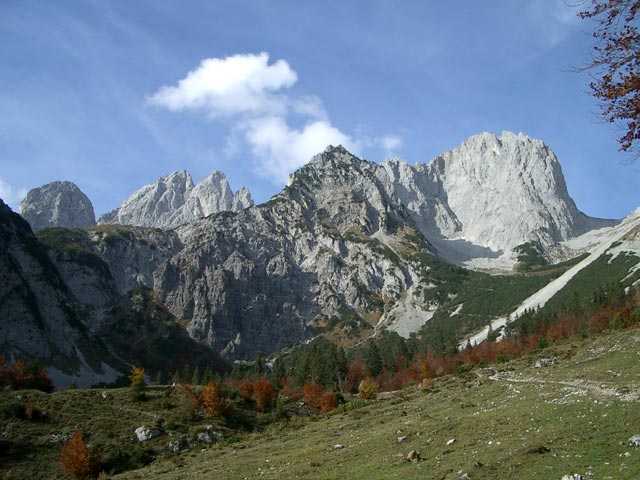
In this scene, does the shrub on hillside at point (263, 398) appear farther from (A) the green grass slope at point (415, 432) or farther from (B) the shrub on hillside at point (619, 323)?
(B) the shrub on hillside at point (619, 323)

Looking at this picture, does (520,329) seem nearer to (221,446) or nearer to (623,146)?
(221,446)

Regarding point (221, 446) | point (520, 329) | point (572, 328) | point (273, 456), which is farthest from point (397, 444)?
point (520, 329)

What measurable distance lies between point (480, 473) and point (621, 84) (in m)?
17.5

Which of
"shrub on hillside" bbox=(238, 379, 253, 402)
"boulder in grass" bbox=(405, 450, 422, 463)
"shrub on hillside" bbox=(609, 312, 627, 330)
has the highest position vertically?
"shrub on hillside" bbox=(609, 312, 627, 330)

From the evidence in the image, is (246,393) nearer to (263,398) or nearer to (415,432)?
(263,398)

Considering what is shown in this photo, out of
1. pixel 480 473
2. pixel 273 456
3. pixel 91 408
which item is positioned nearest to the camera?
pixel 480 473

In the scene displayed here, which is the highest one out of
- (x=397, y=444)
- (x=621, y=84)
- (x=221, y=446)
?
(x=621, y=84)

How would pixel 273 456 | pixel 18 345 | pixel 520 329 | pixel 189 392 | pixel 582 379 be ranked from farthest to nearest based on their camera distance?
pixel 18 345
pixel 520 329
pixel 189 392
pixel 582 379
pixel 273 456

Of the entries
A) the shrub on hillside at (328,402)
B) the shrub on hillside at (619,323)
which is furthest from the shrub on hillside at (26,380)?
the shrub on hillside at (619,323)

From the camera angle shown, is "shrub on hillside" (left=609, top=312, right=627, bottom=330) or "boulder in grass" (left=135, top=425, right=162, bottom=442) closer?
"boulder in grass" (left=135, top=425, right=162, bottom=442)

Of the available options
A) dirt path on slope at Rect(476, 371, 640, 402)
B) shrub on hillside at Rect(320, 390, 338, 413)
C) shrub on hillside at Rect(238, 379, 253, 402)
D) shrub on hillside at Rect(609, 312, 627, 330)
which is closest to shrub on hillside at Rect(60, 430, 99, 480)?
shrub on hillside at Rect(238, 379, 253, 402)

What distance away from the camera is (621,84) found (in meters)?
15.4

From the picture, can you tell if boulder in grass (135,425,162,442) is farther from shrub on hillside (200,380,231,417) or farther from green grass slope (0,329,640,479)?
shrub on hillside (200,380,231,417)

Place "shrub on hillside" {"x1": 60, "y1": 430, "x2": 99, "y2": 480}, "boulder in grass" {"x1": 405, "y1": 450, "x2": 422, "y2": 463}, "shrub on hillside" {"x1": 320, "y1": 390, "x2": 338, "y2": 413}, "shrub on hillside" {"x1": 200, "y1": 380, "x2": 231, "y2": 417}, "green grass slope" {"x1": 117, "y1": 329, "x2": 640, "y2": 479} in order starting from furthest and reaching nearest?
"shrub on hillside" {"x1": 320, "y1": 390, "x2": 338, "y2": 413} → "shrub on hillside" {"x1": 200, "y1": 380, "x2": 231, "y2": 417} → "shrub on hillside" {"x1": 60, "y1": 430, "x2": 99, "y2": 480} → "boulder in grass" {"x1": 405, "y1": 450, "x2": 422, "y2": 463} → "green grass slope" {"x1": 117, "y1": 329, "x2": 640, "y2": 479}
